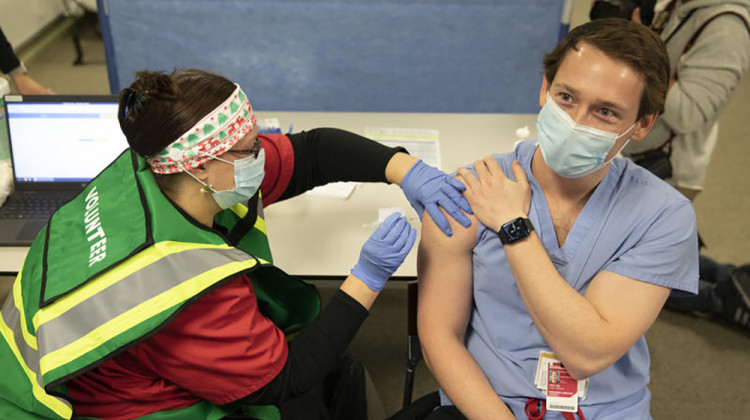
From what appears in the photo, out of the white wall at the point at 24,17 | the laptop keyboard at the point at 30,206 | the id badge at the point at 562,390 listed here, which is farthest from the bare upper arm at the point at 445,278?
the white wall at the point at 24,17

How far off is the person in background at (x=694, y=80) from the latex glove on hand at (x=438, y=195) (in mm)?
1063

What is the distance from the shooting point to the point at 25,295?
125 centimetres

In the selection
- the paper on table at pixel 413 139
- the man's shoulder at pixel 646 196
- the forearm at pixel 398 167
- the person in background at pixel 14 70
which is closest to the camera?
the man's shoulder at pixel 646 196

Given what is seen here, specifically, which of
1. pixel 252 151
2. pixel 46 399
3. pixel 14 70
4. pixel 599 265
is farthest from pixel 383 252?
pixel 14 70

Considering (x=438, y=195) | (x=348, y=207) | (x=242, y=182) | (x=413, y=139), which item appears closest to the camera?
(x=242, y=182)

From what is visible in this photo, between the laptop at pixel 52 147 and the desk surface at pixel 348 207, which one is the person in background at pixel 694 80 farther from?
the laptop at pixel 52 147

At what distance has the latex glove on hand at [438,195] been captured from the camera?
1.39m

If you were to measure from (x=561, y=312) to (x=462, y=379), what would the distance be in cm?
31

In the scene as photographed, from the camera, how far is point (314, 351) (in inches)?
51.3

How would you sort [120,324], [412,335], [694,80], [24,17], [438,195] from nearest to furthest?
[120,324], [438,195], [412,335], [694,80], [24,17]

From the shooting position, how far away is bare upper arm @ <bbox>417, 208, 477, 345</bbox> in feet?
4.50

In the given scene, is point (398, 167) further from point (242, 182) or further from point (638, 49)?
point (638, 49)

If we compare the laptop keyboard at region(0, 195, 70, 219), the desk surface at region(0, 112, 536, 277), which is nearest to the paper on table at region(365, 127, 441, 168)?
the desk surface at region(0, 112, 536, 277)

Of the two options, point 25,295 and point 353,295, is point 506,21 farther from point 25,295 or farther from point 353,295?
point 25,295
